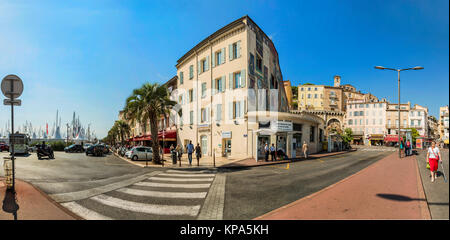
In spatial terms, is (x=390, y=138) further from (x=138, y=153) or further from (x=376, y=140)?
(x=138, y=153)

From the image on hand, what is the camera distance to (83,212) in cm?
434

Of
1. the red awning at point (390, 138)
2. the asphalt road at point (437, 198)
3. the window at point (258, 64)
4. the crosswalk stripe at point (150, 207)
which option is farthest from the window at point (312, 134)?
the red awning at point (390, 138)

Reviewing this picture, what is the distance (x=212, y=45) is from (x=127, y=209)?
20.7 metres

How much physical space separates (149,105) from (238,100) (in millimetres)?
8628

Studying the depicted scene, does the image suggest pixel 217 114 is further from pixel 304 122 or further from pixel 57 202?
pixel 57 202

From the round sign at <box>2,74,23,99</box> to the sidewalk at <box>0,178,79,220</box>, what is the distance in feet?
9.67

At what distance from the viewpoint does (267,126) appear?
1777cm

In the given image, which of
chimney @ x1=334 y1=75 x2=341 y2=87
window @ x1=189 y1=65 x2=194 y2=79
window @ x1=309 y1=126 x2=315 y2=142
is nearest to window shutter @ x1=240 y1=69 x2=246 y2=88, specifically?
window @ x1=189 y1=65 x2=194 y2=79

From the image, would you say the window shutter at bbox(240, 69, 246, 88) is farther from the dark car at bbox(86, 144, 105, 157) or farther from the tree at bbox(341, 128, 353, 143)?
the tree at bbox(341, 128, 353, 143)

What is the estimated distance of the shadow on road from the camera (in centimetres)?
415

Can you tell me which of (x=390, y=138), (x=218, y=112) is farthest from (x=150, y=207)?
(x=390, y=138)

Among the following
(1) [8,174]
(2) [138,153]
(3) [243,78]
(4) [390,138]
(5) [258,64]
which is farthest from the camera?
(4) [390,138]

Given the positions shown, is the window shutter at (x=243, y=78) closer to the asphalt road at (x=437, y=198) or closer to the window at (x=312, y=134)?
the window at (x=312, y=134)
